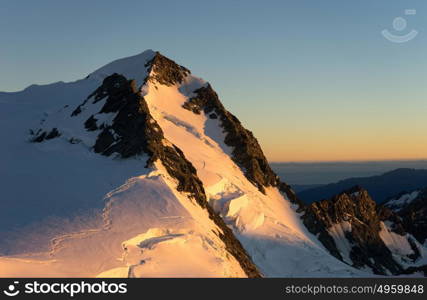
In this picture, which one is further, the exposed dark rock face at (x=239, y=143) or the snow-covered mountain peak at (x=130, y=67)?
the snow-covered mountain peak at (x=130, y=67)

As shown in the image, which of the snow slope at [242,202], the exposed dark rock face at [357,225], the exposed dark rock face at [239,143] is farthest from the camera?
the exposed dark rock face at [357,225]

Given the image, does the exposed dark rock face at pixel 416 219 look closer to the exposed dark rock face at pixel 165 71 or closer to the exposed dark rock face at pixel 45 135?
the exposed dark rock face at pixel 165 71

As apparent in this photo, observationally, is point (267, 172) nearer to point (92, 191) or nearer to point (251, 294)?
point (92, 191)

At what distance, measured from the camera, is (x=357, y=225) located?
372 feet

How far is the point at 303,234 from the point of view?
8362 cm

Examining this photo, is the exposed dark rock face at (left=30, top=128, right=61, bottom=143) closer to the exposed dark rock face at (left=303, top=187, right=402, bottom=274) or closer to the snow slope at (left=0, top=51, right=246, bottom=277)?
the snow slope at (left=0, top=51, right=246, bottom=277)

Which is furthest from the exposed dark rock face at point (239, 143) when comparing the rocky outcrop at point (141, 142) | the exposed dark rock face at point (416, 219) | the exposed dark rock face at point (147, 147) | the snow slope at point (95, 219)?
the exposed dark rock face at point (416, 219)

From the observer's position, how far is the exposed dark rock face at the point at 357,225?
93.3 metres

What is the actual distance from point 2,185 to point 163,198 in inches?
664

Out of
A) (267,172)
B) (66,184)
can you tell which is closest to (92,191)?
(66,184)

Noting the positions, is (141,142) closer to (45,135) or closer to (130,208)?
(130,208)

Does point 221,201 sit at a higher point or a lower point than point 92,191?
lower

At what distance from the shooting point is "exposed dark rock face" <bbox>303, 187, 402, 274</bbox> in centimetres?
9333

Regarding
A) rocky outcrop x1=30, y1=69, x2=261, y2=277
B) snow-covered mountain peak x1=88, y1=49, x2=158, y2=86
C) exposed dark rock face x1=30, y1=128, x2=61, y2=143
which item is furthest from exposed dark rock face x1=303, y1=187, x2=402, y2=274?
exposed dark rock face x1=30, y1=128, x2=61, y2=143
